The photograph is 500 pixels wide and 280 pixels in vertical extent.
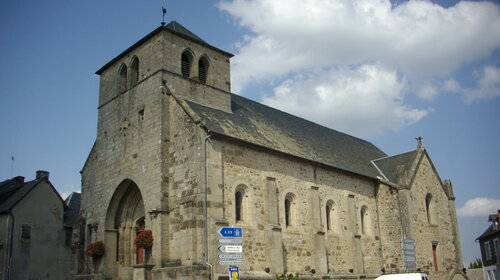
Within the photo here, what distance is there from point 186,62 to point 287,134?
7501 millimetres

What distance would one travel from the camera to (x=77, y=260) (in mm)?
27891

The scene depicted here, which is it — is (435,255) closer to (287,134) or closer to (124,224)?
(287,134)

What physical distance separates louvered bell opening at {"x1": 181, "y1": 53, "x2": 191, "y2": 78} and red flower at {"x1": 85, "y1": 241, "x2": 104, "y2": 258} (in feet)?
32.2

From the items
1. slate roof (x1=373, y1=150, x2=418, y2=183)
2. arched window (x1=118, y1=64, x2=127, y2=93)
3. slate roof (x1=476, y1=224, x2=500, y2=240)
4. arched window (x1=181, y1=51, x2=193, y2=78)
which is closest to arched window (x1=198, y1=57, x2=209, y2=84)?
arched window (x1=181, y1=51, x2=193, y2=78)

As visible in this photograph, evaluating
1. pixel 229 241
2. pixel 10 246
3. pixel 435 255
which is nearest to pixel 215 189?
pixel 229 241

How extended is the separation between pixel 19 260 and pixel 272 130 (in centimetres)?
1861

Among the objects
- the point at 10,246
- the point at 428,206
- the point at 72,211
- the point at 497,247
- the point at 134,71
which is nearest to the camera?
the point at 134,71

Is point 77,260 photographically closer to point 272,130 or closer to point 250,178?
point 250,178

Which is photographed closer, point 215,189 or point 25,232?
point 215,189

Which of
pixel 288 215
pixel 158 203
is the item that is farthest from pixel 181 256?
pixel 288 215

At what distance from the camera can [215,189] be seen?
22.1m

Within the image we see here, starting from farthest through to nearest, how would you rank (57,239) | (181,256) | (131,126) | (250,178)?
(57,239) < (131,126) < (250,178) < (181,256)

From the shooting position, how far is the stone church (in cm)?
2239

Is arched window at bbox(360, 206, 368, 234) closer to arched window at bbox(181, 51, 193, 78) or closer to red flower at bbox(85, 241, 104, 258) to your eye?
arched window at bbox(181, 51, 193, 78)
